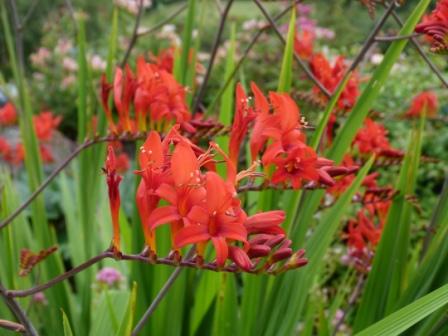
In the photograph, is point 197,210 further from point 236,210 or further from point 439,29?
point 439,29

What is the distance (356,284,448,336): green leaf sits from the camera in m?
0.79

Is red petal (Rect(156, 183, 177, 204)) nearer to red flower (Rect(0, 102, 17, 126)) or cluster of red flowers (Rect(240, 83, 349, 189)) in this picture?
cluster of red flowers (Rect(240, 83, 349, 189))

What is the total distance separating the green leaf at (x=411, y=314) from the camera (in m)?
0.79

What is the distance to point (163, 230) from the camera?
130cm

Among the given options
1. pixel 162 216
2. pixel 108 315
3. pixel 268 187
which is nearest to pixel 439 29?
pixel 268 187

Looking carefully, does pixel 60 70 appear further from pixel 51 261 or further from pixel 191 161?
pixel 191 161

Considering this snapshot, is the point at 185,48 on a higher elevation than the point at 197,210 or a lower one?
higher

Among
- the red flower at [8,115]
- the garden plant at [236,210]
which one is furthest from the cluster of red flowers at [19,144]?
the garden plant at [236,210]

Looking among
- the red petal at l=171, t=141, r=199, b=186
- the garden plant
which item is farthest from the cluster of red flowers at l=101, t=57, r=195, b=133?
the red petal at l=171, t=141, r=199, b=186

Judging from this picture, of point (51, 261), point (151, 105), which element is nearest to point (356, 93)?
point (151, 105)

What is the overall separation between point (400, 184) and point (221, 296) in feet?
1.40

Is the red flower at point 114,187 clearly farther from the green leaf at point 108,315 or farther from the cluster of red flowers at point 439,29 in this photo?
the cluster of red flowers at point 439,29

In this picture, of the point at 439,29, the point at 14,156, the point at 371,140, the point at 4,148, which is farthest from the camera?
the point at 14,156

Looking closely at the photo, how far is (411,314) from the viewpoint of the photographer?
812 millimetres
